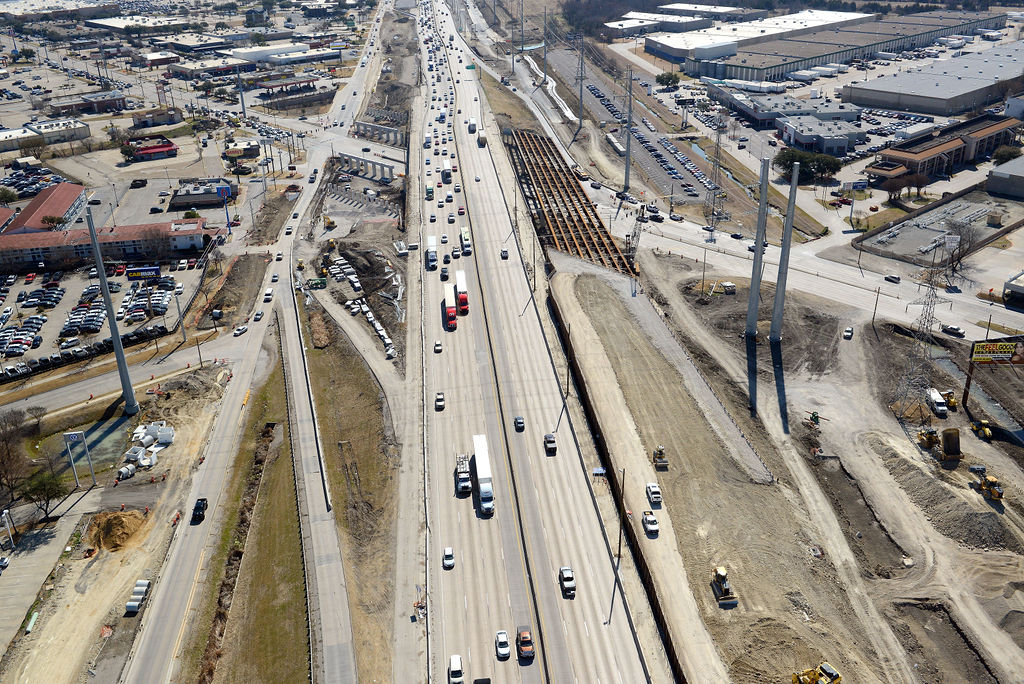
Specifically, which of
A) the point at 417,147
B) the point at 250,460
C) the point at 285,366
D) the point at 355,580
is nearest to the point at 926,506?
the point at 355,580

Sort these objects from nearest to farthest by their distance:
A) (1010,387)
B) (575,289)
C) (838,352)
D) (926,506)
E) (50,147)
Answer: (926,506) < (1010,387) < (838,352) < (575,289) < (50,147)

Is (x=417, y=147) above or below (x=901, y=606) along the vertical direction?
above

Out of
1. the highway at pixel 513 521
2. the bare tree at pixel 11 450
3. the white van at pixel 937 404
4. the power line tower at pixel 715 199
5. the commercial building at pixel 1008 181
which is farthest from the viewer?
the commercial building at pixel 1008 181

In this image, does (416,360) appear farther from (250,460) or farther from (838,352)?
(838,352)

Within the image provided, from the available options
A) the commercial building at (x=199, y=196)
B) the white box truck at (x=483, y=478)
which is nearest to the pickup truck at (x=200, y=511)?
the white box truck at (x=483, y=478)

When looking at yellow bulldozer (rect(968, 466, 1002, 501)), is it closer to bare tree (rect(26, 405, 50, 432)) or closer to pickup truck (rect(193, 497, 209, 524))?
pickup truck (rect(193, 497, 209, 524))

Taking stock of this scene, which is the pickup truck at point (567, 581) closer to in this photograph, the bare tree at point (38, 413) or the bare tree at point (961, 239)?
the bare tree at point (38, 413)

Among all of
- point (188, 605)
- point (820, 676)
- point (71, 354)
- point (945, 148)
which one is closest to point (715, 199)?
point (945, 148)
